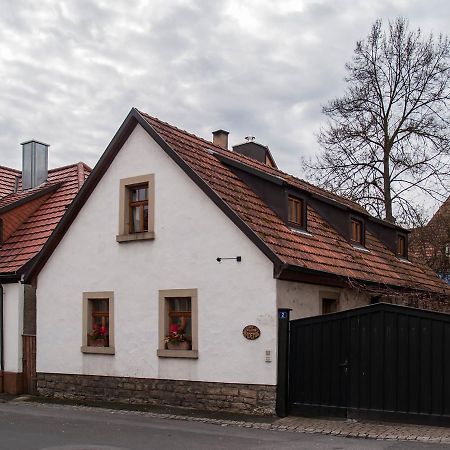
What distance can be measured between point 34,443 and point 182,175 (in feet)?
22.7

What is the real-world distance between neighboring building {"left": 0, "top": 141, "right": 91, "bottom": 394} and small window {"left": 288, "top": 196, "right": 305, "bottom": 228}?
6.69 meters

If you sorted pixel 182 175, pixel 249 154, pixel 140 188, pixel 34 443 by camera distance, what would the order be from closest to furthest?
pixel 34 443, pixel 182 175, pixel 140 188, pixel 249 154

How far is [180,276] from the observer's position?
1616 centimetres

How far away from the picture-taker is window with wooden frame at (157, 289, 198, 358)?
15.8 meters

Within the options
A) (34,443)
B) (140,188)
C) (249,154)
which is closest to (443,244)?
(249,154)

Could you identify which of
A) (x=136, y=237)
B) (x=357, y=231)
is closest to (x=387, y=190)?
(x=357, y=231)

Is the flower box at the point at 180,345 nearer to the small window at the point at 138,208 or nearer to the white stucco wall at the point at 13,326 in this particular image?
the small window at the point at 138,208

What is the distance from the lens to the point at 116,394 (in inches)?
669

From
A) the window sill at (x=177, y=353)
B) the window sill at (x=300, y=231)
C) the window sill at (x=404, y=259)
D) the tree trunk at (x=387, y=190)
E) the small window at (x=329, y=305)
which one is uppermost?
the tree trunk at (x=387, y=190)

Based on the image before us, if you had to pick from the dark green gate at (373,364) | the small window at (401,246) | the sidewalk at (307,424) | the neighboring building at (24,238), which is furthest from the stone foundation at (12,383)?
the small window at (401,246)

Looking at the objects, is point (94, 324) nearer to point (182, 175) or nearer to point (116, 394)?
point (116, 394)

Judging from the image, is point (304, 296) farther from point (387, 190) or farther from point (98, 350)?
point (387, 190)

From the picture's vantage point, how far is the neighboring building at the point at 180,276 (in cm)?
1501

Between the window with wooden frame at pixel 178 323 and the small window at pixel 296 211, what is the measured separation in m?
3.28
